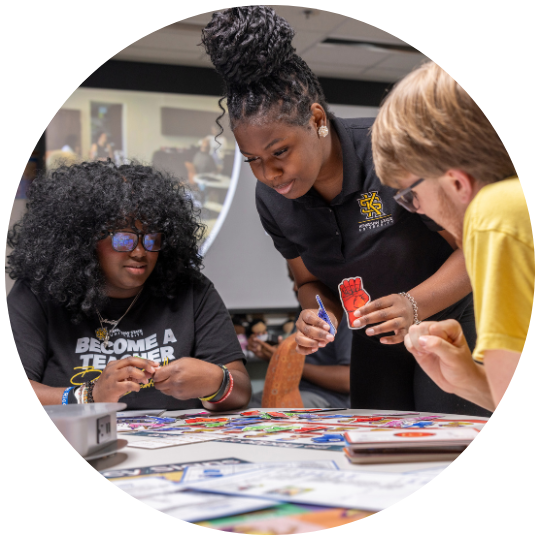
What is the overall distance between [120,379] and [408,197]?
0.62 metres

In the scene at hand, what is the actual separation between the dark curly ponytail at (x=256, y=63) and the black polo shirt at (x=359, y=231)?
0.40 feet

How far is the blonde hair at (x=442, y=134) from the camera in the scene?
0.64m

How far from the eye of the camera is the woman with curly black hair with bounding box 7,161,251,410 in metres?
1.05

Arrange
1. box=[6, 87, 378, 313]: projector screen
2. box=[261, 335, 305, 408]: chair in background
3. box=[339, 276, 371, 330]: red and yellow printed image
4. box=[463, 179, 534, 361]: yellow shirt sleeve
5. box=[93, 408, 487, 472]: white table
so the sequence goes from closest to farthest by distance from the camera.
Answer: box=[463, 179, 534, 361]: yellow shirt sleeve < box=[93, 408, 487, 472]: white table < box=[339, 276, 371, 330]: red and yellow printed image < box=[6, 87, 378, 313]: projector screen < box=[261, 335, 305, 408]: chair in background

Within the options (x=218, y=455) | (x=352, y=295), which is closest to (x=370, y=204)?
(x=352, y=295)

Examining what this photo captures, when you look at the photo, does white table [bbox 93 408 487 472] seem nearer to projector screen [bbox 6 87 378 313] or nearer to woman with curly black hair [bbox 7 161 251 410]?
woman with curly black hair [bbox 7 161 251 410]

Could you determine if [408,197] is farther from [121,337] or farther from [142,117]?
[142,117]

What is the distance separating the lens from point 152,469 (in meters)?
0.70

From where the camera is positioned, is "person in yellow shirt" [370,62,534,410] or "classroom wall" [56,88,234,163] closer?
"person in yellow shirt" [370,62,534,410]

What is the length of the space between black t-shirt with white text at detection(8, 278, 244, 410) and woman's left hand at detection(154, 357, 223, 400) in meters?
0.05

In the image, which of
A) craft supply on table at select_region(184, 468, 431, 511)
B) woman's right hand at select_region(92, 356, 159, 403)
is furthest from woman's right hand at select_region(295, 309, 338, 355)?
craft supply on table at select_region(184, 468, 431, 511)

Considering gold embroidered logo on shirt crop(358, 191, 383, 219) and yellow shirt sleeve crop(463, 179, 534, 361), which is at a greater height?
gold embroidered logo on shirt crop(358, 191, 383, 219)

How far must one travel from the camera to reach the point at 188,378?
1.10m

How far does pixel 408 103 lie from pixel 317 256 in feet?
1.55
